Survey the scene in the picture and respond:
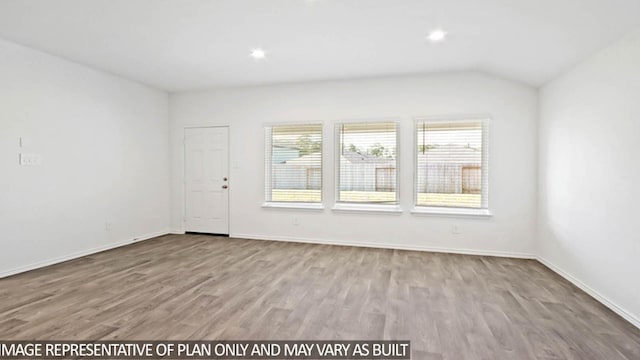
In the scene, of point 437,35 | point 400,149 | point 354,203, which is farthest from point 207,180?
point 437,35

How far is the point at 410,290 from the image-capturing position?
3324 mm

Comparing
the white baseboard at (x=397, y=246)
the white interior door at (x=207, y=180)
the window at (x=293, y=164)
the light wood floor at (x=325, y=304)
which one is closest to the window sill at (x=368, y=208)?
the window at (x=293, y=164)

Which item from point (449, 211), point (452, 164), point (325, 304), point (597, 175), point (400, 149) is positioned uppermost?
point (400, 149)

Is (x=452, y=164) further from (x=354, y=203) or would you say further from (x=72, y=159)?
(x=72, y=159)

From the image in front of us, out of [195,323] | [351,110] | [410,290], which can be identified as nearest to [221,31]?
[351,110]

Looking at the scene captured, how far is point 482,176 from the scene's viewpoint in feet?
15.6

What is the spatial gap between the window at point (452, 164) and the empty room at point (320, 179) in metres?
0.03

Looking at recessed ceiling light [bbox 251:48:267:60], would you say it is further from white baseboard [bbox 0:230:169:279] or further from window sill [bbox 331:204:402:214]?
white baseboard [bbox 0:230:169:279]

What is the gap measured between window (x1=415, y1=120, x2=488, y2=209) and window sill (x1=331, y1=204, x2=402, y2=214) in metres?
0.37

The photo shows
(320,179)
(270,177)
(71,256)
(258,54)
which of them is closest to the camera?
(258,54)

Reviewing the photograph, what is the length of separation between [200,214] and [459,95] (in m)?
4.97

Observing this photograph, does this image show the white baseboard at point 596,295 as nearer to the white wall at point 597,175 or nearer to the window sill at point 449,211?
the white wall at point 597,175

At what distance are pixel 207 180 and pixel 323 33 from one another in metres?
3.73

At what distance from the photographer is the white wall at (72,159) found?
148 inches
